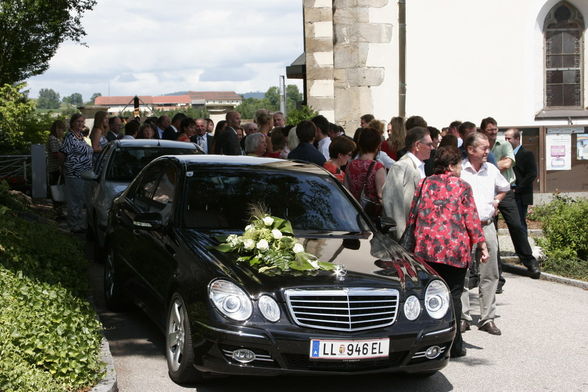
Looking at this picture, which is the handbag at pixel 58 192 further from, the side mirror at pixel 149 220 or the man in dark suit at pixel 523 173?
the side mirror at pixel 149 220

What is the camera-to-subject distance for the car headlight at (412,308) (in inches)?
244

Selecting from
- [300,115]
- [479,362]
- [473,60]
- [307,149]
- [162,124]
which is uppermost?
[473,60]

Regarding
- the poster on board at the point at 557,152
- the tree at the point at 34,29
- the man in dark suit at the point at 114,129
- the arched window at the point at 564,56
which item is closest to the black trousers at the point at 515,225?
the man in dark suit at the point at 114,129

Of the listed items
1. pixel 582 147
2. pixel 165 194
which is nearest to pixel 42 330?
pixel 165 194

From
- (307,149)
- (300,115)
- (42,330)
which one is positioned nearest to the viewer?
(42,330)

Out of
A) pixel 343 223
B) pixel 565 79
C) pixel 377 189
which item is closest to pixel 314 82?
pixel 565 79

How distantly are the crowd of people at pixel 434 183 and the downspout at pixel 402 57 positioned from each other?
591cm

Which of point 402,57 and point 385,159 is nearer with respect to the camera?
point 385,159

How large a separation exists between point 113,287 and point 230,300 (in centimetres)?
316

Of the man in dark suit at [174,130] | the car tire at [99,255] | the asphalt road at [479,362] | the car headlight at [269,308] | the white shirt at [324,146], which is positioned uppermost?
the man in dark suit at [174,130]

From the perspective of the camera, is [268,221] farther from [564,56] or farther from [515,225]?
[564,56]

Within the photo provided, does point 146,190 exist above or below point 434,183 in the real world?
below

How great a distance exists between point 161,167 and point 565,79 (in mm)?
14547

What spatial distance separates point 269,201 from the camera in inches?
292
